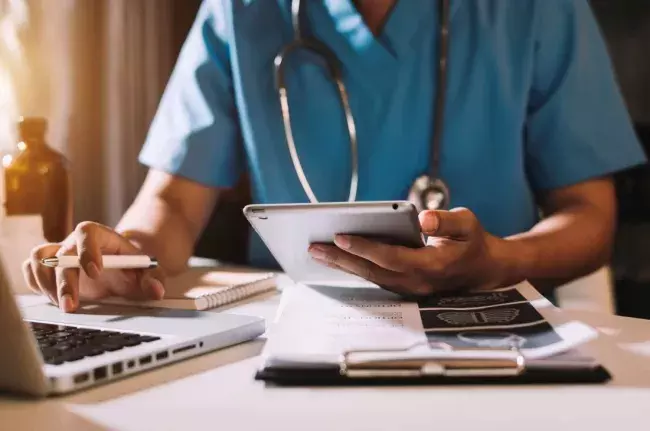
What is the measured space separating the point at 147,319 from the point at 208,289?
0.21 metres

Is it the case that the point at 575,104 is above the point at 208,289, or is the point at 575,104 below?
above

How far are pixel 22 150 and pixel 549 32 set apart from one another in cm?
70

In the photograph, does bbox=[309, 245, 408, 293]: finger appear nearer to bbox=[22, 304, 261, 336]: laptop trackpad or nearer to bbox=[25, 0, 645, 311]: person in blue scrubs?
bbox=[22, 304, 261, 336]: laptop trackpad

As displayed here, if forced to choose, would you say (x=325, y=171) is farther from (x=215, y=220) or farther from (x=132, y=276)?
(x=215, y=220)

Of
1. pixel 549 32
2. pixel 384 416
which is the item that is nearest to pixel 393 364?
pixel 384 416

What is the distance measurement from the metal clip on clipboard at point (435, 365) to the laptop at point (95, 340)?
13 cm

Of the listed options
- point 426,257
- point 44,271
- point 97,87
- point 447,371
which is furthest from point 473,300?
point 97,87

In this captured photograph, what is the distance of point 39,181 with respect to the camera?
0.96 meters

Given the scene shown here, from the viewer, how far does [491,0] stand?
1.04 m

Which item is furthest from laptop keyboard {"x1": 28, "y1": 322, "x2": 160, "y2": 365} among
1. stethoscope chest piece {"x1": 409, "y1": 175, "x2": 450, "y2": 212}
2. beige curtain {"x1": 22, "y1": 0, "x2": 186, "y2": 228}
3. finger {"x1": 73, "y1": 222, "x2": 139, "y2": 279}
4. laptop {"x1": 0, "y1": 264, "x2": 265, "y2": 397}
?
beige curtain {"x1": 22, "y1": 0, "x2": 186, "y2": 228}

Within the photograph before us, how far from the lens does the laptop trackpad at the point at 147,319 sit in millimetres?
581

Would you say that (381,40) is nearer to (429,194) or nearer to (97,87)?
(429,194)

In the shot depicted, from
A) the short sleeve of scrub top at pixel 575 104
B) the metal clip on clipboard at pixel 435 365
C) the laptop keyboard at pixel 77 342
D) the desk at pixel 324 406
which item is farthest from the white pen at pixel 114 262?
the short sleeve of scrub top at pixel 575 104

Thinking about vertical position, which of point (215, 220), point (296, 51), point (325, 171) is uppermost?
point (296, 51)
